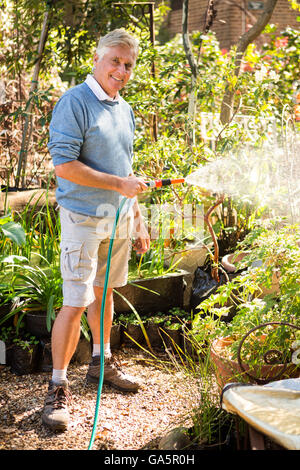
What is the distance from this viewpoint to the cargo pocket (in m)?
2.44

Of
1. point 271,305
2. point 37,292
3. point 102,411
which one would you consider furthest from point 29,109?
point 271,305

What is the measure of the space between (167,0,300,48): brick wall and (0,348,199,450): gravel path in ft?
29.1

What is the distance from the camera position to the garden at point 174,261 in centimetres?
233

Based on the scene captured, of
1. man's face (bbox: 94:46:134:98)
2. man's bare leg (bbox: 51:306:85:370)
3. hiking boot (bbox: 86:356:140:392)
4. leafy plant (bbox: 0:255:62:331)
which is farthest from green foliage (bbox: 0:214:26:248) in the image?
man's face (bbox: 94:46:134:98)

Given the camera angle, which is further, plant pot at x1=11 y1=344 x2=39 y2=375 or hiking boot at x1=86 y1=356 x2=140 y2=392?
plant pot at x1=11 y1=344 x2=39 y2=375

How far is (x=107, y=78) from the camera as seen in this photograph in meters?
2.43

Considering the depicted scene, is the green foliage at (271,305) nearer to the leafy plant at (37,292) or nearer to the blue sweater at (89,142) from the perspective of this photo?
the blue sweater at (89,142)

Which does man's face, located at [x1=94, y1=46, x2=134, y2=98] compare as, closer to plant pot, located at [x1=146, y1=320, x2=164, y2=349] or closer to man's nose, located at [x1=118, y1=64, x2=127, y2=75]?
man's nose, located at [x1=118, y1=64, x2=127, y2=75]

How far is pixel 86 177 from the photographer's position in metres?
2.31

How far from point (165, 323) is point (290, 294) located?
1276 mm

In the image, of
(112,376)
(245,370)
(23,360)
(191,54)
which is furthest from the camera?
(191,54)

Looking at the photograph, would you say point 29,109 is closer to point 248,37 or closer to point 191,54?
point 191,54

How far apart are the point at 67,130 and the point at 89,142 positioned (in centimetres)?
14

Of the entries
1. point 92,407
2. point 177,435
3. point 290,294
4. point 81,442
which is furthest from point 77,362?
point 290,294
